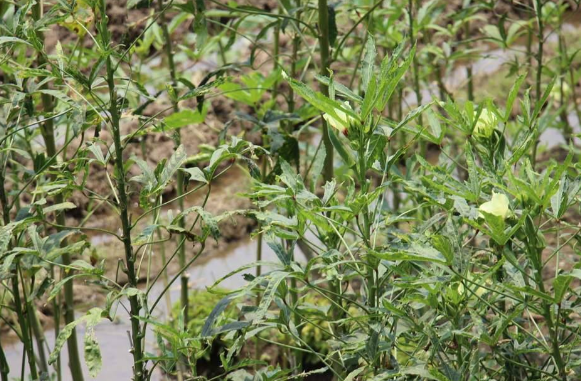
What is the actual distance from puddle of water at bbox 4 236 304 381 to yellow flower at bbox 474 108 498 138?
1.22m

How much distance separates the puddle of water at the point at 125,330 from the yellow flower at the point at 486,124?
1219 millimetres

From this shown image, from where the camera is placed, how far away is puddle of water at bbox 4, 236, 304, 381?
2.52 meters

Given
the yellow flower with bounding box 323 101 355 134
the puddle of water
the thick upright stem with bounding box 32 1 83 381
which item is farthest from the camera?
the puddle of water

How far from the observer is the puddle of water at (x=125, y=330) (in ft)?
8.25

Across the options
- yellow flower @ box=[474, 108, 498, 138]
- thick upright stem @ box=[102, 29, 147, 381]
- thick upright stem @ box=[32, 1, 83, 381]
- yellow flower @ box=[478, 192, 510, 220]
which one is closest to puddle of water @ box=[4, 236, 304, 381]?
thick upright stem @ box=[32, 1, 83, 381]

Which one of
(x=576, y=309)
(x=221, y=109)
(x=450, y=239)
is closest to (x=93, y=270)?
(x=450, y=239)

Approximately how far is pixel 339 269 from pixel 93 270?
409 mm

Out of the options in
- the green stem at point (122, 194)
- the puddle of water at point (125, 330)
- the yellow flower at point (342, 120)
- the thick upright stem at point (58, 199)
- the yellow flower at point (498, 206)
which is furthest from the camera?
the puddle of water at point (125, 330)

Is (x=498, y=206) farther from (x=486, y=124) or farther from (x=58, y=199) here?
(x=58, y=199)

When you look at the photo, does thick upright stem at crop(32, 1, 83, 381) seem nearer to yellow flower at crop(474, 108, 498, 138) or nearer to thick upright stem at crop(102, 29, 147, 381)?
thick upright stem at crop(102, 29, 147, 381)

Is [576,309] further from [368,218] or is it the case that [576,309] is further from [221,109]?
[221,109]

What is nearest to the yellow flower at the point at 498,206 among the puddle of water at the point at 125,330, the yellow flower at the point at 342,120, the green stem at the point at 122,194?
the yellow flower at the point at 342,120

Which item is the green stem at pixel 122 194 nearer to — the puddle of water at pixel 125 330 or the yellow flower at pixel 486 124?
the yellow flower at pixel 486 124

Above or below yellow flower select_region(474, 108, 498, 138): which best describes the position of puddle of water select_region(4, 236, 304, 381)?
below
